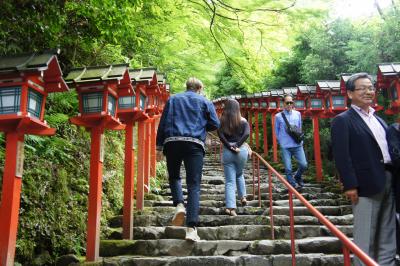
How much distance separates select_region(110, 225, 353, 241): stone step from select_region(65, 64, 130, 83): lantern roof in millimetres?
2149

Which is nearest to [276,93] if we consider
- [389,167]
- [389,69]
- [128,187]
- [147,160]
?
[147,160]

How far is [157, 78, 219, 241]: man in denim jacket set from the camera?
4.79m

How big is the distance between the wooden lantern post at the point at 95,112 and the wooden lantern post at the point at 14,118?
3.35 ft

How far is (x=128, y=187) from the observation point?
577cm

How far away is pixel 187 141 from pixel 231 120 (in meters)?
1.84

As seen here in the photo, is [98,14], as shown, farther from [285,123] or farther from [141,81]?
[285,123]

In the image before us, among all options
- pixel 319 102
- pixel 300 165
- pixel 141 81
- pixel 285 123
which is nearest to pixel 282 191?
pixel 300 165

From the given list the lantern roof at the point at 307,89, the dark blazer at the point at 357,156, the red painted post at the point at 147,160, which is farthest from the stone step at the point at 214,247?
the lantern roof at the point at 307,89

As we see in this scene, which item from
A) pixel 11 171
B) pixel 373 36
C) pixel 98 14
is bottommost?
pixel 11 171

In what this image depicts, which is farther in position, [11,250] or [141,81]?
[141,81]

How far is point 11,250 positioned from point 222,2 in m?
5.59

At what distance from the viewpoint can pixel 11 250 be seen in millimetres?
3543

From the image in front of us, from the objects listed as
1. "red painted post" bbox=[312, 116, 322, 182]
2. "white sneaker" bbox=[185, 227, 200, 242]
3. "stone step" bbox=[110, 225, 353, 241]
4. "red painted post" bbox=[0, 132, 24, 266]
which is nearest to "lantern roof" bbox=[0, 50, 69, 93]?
"red painted post" bbox=[0, 132, 24, 266]

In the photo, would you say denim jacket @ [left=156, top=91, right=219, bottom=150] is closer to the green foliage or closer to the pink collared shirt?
the pink collared shirt
